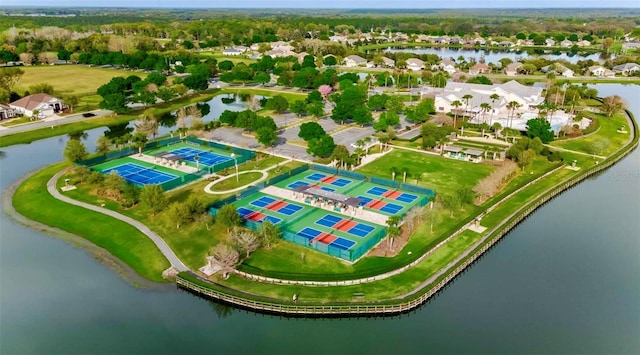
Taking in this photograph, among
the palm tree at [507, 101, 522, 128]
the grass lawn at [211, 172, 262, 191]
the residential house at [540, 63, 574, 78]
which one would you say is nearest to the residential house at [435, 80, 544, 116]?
the palm tree at [507, 101, 522, 128]

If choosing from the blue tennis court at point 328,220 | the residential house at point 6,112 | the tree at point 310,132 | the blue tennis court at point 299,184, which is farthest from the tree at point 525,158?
the residential house at point 6,112

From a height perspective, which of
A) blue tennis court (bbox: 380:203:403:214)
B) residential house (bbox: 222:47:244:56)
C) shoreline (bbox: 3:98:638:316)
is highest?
residential house (bbox: 222:47:244:56)

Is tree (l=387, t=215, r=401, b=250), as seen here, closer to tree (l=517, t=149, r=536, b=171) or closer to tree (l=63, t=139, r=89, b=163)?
tree (l=517, t=149, r=536, b=171)

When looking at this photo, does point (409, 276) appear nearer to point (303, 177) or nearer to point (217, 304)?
point (217, 304)

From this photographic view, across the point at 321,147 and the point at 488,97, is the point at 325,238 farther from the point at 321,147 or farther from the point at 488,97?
the point at 488,97

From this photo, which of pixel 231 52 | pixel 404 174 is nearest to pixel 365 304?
pixel 404 174

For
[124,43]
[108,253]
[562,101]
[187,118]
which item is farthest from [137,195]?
[124,43]
